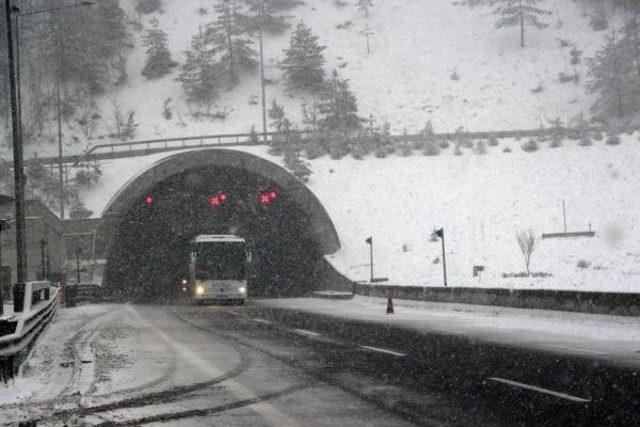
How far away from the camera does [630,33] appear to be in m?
75.2

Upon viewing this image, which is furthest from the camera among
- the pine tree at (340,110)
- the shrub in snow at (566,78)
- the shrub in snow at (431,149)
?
the shrub in snow at (566,78)

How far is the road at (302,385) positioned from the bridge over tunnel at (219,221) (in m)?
28.8

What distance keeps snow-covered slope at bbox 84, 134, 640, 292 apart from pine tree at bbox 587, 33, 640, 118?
1162cm

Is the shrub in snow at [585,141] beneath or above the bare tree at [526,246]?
above

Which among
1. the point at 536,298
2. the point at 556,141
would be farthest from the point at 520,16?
the point at 536,298

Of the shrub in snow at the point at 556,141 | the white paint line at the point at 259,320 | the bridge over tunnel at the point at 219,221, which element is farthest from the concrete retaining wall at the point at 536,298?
the shrub in snow at the point at 556,141

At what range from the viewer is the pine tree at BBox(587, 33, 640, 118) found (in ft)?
228

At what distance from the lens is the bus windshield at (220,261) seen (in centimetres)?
3891

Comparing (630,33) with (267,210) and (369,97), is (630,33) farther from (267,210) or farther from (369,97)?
(267,210)

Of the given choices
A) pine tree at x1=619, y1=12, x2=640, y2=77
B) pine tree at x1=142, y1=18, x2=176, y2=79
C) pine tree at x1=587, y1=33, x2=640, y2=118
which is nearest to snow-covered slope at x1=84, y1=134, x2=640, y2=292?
pine tree at x1=587, y1=33, x2=640, y2=118

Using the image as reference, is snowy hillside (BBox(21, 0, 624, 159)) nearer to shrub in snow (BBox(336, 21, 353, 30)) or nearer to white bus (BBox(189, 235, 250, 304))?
shrub in snow (BBox(336, 21, 353, 30))

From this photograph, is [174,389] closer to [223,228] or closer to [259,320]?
[259,320]

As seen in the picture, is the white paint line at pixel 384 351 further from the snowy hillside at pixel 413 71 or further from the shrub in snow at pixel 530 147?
the snowy hillside at pixel 413 71

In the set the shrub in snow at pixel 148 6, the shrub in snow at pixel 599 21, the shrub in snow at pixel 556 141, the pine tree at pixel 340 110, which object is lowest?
the shrub in snow at pixel 556 141
